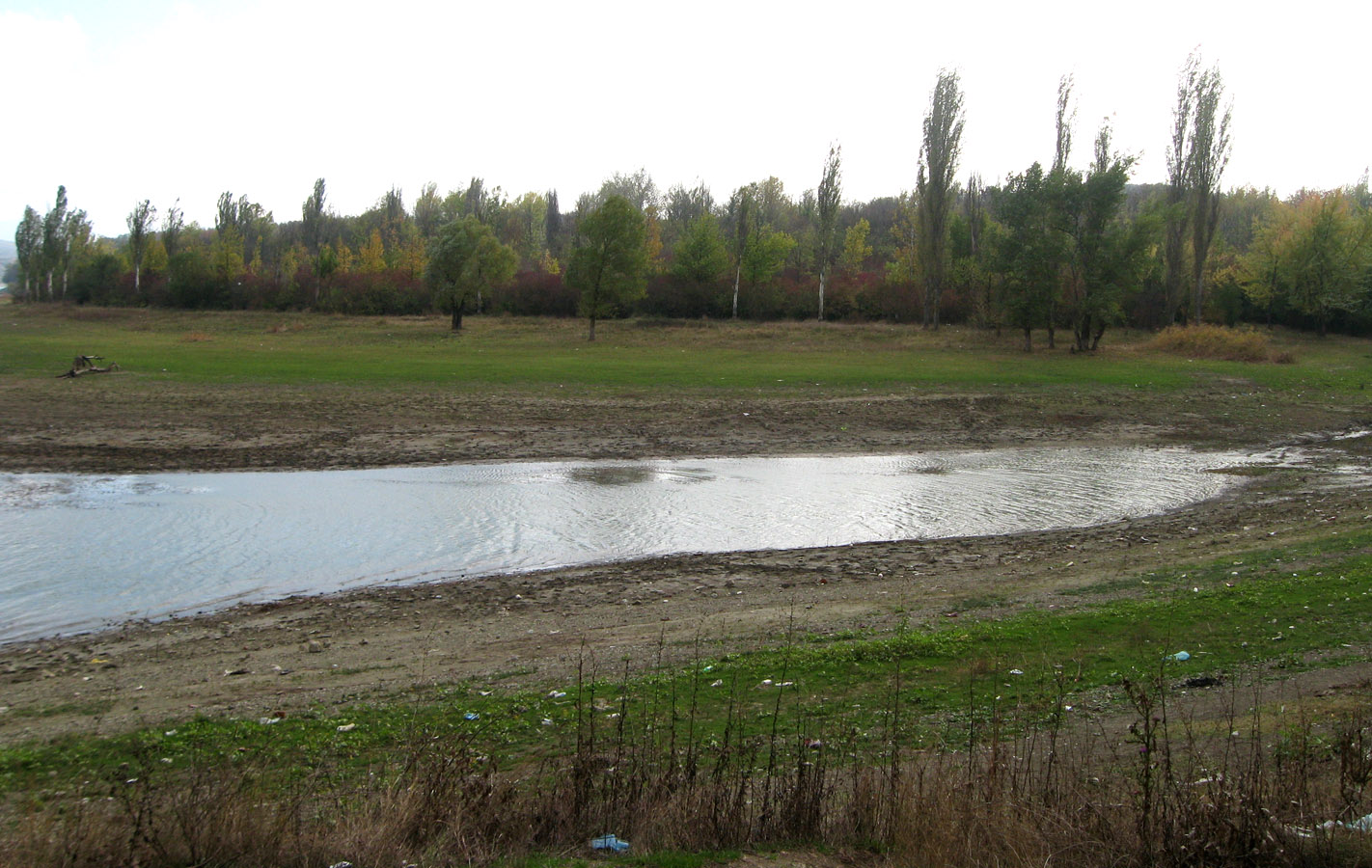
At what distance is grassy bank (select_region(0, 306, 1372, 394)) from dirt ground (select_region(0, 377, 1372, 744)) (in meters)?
4.85

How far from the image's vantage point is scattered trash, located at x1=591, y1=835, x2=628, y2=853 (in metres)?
5.40

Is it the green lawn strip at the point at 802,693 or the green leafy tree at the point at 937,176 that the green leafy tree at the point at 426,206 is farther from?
the green lawn strip at the point at 802,693

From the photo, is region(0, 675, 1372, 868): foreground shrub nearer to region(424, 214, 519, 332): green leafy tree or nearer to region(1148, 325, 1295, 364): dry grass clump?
region(1148, 325, 1295, 364): dry grass clump

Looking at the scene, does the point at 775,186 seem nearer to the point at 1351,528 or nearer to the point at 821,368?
the point at 821,368

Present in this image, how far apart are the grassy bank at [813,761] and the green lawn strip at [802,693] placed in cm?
4

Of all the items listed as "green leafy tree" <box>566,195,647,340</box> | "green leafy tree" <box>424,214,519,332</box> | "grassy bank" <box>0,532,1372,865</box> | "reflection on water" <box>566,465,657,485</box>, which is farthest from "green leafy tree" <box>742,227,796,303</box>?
"grassy bank" <box>0,532,1372,865</box>

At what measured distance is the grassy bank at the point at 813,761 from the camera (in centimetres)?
509

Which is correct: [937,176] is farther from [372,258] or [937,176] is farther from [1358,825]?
[1358,825]

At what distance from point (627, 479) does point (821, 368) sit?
22.6 metres

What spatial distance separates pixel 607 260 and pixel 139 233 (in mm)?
63631

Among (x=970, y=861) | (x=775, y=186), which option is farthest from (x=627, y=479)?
(x=775, y=186)

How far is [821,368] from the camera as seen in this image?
141ft

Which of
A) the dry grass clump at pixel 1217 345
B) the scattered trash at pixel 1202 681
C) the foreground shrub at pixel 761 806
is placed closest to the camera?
the foreground shrub at pixel 761 806

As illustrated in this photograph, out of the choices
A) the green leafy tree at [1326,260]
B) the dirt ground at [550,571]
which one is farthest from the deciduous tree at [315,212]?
the green leafy tree at [1326,260]
